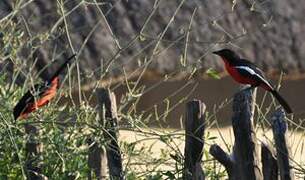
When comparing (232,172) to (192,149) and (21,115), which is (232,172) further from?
(21,115)

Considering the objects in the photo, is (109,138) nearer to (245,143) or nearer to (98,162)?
(98,162)

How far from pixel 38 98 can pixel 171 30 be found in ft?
10.1

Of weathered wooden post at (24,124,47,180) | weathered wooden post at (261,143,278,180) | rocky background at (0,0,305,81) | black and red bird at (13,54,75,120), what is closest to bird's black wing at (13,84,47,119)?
black and red bird at (13,54,75,120)

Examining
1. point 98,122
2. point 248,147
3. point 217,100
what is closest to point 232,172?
point 248,147

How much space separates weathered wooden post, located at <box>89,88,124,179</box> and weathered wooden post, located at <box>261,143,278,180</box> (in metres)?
0.55

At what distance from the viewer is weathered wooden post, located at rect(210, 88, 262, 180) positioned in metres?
4.00

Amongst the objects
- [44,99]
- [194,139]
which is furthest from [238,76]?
[194,139]

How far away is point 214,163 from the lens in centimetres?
485

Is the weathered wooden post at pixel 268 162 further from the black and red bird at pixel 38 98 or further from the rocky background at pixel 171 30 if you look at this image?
the rocky background at pixel 171 30

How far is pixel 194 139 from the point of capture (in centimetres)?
415

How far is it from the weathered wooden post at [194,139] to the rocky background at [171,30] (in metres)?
2.64

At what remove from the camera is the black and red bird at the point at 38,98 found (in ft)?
15.8

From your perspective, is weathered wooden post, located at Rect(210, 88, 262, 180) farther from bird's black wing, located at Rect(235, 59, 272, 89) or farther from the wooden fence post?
bird's black wing, located at Rect(235, 59, 272, 89)

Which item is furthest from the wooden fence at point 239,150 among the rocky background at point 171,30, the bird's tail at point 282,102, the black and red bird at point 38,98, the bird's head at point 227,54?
the rocky background at point 171,30
